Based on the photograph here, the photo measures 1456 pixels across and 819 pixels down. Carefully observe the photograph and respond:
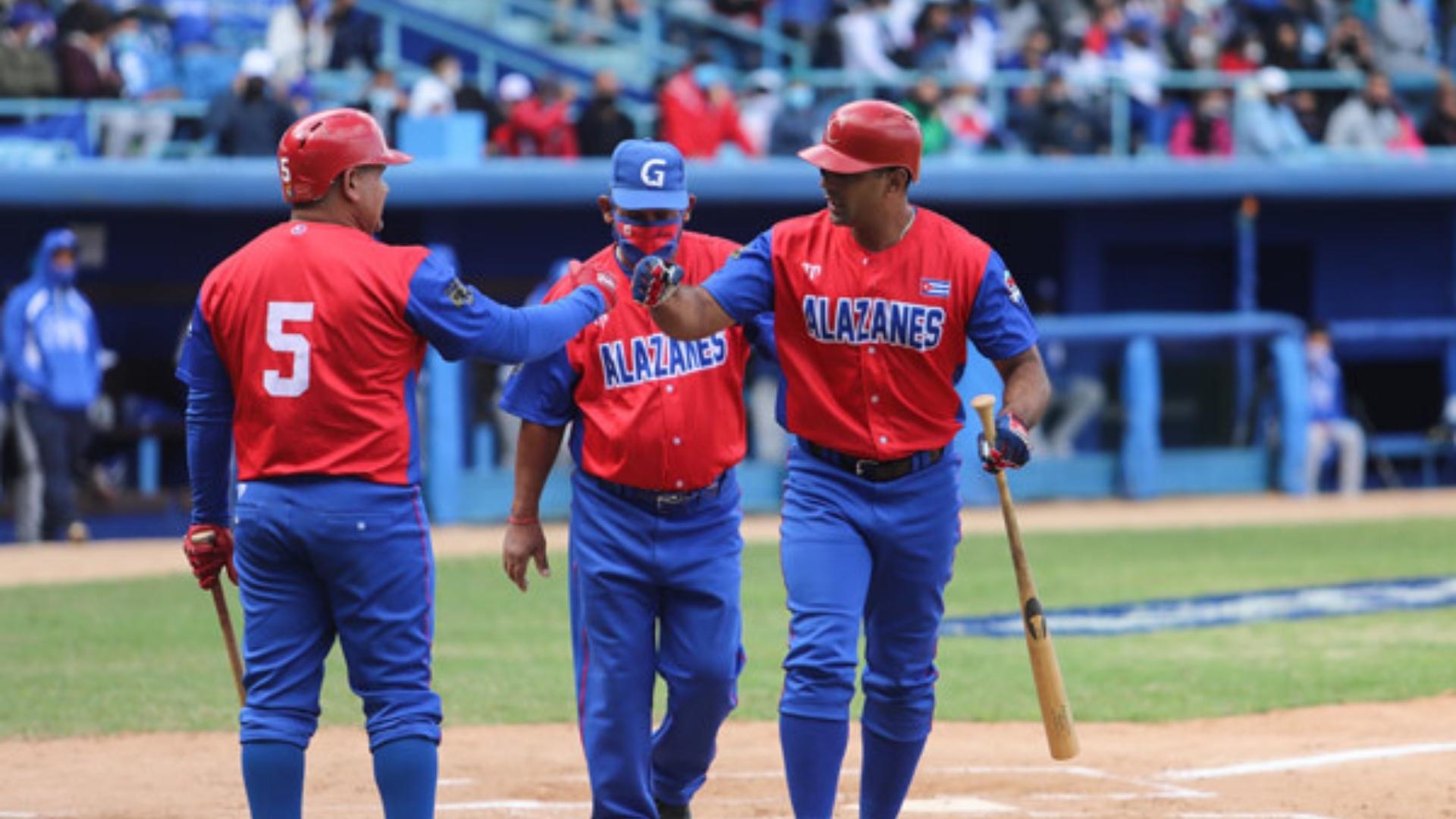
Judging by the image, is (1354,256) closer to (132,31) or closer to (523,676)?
(132,31)

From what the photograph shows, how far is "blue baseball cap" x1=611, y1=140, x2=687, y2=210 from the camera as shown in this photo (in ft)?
19.4

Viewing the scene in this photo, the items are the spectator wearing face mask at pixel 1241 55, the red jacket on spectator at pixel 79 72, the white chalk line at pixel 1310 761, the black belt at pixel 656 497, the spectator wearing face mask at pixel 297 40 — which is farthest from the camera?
the spectator wearing face mask at pixel 1241 55

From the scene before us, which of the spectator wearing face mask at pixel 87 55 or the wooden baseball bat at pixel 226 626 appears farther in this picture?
the spectator wearing face mask at pixel 87 55

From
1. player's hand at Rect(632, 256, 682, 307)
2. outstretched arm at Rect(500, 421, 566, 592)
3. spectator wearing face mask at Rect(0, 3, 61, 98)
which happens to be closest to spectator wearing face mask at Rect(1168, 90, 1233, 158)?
spectator wearing face mask at Rect(0, 3, 61, 98)

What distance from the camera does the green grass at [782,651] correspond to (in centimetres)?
917

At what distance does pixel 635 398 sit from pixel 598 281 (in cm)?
36

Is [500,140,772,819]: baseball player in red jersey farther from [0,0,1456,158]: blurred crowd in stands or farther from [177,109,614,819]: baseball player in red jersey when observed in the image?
[0,0,1456,158]: blurred crowd in stands

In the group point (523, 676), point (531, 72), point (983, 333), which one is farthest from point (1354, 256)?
point (983, 333)

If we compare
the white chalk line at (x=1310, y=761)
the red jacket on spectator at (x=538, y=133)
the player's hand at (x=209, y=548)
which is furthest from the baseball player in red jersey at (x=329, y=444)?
the red jacket on spectator at (x=538, y=133)

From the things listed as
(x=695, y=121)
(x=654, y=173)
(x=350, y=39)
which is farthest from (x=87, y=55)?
(x=654, y=173)

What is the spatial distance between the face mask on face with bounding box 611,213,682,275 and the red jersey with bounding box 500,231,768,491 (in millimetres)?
47

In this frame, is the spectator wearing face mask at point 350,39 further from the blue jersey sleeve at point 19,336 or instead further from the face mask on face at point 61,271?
the blue jersey sleeve at point 19,336

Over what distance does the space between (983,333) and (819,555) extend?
727 millimetres

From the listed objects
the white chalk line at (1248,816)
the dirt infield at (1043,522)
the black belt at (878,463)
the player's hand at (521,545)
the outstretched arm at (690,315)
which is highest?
the outstretched arm at (690,315)
